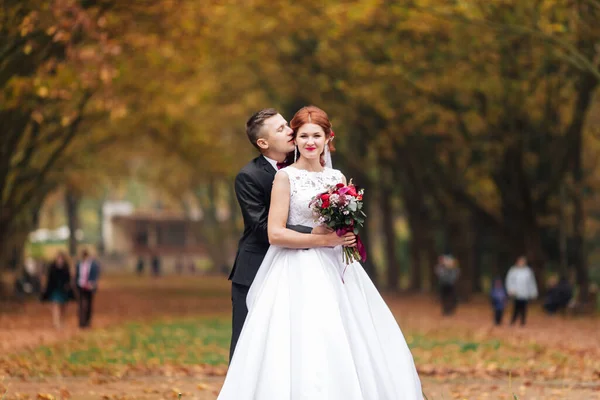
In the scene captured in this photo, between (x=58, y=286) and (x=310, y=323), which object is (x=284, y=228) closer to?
(x=310, y=323)

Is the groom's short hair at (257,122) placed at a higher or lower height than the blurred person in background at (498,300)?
higher

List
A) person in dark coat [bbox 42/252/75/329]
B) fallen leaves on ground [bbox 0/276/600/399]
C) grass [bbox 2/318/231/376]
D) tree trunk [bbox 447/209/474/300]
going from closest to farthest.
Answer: fallen leaves on ground [bbox 0/276/600/399] < grass [bbox 2/318/231/376] < person in dark coat [bbox 42/252/75/329] < tree trunk [bbox 447/209/474/300]

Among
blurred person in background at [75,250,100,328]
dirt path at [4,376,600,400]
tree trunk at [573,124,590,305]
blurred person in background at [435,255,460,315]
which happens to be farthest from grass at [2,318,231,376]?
tree trunk at [573,124,590,305]

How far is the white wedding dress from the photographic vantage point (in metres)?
7.00

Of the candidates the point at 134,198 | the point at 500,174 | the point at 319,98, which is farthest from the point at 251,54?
the point at 134,198

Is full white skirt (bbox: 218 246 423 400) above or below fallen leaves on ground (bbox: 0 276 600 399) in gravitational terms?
above

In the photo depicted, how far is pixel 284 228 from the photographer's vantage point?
734 cm

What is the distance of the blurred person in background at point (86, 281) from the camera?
926 inches

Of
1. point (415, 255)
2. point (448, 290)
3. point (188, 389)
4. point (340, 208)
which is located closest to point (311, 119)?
point (340, 208)

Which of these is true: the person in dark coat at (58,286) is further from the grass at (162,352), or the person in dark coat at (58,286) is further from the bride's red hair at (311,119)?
the bride's red hair at (311,119)

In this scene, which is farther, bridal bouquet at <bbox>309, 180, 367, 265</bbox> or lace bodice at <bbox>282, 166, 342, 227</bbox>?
lace bodice at <bbox>282, 166, 342, 227</bbox>

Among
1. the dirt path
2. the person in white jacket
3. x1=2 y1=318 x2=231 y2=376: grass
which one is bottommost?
x1=2 y1=318 x2=231 y2=376: grass

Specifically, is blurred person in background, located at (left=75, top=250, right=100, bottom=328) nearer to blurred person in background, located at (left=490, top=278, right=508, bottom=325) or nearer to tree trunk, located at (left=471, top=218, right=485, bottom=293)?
blurred person in background, located at (left=490, top=278, right=508, bottom=325)

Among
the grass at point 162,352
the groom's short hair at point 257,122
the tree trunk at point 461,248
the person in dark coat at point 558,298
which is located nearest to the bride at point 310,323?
the groom's short hair at point 257,122
